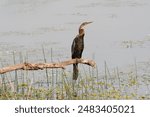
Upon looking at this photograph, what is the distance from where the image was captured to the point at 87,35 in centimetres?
1096

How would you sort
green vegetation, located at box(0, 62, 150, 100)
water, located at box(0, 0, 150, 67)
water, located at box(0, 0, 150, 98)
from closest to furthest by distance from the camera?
green vegetation, located at box(0, 62, 150, 100)
water, located at box(0, 0, 150, 98)
water, located at box(0, 0, 150, 67)

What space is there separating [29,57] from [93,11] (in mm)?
4582

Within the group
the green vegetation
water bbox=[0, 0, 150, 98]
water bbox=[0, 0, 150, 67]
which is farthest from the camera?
water bbox=[0, 0, 150, 67]

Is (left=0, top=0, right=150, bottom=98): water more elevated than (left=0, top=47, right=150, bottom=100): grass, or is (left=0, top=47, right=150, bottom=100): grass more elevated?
(left=0, top=0, right=150, bottom=98): water

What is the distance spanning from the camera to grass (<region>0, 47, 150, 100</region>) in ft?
19.7

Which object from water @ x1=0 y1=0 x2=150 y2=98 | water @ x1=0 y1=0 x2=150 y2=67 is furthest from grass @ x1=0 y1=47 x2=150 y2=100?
water @ x1=0 y1=0 x2=150 y2=67

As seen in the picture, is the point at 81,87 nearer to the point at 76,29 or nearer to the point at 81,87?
the point at 81,87

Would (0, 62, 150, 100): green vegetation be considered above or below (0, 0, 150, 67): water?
below

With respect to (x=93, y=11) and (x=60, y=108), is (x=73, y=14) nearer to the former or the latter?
(x=93, y=11)

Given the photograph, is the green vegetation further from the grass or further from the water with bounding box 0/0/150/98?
the water with bounding box 0/0/150/98

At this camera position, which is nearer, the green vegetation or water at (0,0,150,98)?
the green vegetation

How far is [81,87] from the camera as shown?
6707 millimetres

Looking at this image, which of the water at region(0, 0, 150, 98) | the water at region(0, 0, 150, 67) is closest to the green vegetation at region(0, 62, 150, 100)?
the water at region(0, 0, 150, 98)

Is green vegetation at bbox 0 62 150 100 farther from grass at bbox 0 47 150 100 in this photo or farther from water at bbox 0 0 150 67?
water at bbox 0 0 150 67
